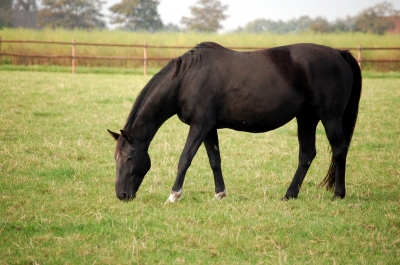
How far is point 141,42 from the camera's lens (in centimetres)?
2759

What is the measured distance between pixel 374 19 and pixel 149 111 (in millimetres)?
55380

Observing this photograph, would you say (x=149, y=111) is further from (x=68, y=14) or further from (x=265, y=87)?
(x=68, y=14)

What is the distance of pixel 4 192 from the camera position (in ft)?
18.5

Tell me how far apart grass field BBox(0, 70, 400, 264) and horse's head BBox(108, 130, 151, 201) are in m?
0.14

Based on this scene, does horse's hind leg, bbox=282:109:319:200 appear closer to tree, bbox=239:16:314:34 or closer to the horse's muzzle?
the horse's muzzle

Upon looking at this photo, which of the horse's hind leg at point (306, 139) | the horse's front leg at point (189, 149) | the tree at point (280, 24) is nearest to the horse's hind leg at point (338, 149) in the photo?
the horse's hind leg at point (306, 139)

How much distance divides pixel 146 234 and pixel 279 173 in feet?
9.78

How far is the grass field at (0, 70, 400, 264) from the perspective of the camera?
407cm

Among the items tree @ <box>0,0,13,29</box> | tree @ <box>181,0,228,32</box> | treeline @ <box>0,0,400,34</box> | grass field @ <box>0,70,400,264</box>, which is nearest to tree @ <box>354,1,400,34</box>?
treeline @ <box>0,0,400,34</box>

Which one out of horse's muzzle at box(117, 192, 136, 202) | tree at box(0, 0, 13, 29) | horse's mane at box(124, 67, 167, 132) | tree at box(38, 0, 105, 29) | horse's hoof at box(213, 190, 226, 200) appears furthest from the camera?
tree at box(38, 0, 105, 29)

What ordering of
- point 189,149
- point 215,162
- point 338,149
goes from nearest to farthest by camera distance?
1. point 189,149
2. point 338,149
3. point 215,162

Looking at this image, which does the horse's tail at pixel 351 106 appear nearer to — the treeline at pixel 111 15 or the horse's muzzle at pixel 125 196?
the horse's muzzle at pixel 125 196

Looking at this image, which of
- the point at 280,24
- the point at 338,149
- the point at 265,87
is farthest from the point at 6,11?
the point at 280,24

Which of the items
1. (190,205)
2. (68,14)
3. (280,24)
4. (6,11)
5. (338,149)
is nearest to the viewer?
(190,205)
